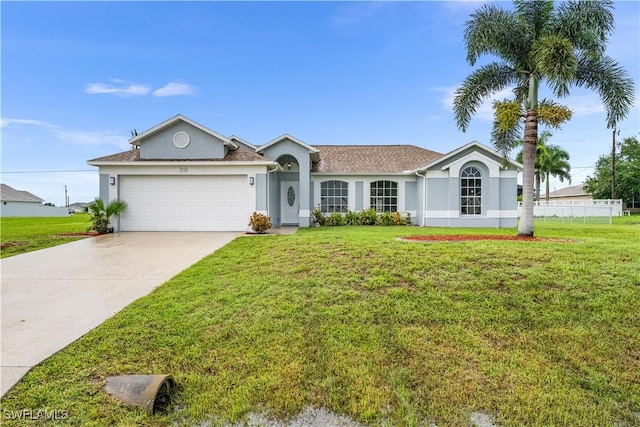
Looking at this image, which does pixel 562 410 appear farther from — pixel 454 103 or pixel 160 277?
pixel 454 103

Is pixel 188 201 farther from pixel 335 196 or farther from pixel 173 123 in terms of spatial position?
pixel 335 196

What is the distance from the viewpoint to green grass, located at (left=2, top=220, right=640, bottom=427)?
10.2ft

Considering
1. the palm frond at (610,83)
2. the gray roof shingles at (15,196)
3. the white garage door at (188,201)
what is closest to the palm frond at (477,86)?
the palm frond at (610,83)

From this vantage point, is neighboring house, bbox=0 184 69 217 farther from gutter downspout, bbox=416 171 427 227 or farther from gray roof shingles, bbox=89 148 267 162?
gutter downspout, bbox=416 171 427 227

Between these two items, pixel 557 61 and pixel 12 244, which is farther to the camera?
pixel 12 244

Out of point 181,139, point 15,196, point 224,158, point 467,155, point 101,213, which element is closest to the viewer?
point 101,213

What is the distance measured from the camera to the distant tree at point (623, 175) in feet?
129

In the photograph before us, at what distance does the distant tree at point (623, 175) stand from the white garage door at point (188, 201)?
4512 centimetres

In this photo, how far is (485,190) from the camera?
57.0ft

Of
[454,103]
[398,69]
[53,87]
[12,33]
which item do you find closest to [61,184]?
[53,87]

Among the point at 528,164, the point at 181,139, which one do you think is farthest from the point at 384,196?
the point at 181,139

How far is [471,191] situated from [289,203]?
31.4 ft

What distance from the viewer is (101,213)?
14.8m

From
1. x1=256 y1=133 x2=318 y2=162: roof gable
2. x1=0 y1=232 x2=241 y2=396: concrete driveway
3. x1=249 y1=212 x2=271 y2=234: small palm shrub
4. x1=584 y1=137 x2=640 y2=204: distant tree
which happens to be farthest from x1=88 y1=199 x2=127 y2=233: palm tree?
x1=584 y1=137 x2=640 y2=204: distant tree
